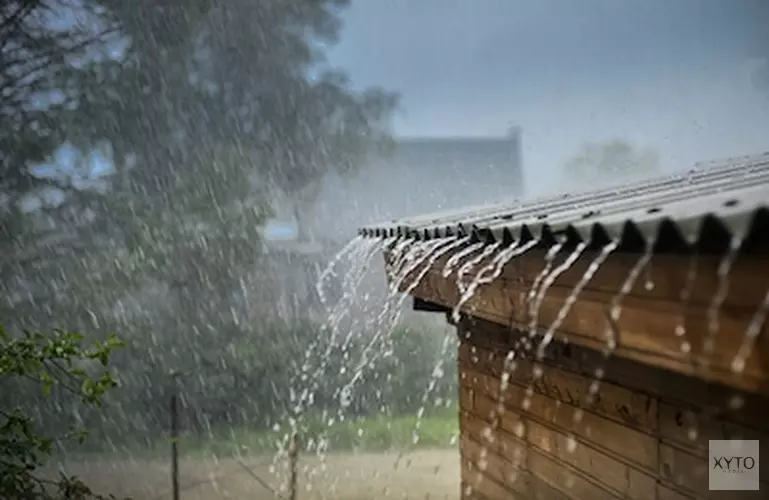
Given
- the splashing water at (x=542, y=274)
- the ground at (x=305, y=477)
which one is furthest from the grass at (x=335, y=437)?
the splashing water at (x=542, y=274)

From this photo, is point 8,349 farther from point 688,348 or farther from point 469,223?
point 688,348

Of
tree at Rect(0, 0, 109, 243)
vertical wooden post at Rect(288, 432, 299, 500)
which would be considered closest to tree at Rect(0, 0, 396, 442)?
tree at Rect(0, 0, 109, 243)

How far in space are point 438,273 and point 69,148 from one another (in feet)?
17.5

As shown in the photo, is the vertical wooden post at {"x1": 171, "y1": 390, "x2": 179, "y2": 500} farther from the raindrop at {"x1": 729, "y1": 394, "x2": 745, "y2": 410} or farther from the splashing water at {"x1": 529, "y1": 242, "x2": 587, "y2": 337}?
the raindrop at {"x1": 729, "y1": 394, "x2": 745, "y2": 410}

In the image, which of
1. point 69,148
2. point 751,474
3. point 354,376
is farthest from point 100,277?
point 751,474

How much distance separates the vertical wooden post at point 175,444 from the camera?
18.0 ft

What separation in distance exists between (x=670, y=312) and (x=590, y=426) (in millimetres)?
646

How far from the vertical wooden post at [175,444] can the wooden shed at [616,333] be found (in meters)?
3.81

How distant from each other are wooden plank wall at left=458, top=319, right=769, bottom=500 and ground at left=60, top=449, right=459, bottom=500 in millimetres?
3122

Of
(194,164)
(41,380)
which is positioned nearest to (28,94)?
(194,164)

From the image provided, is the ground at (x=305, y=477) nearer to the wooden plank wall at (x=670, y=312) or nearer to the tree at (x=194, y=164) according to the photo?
the tree at (x=194, y=164)

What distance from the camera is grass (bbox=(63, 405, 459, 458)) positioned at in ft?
20.1

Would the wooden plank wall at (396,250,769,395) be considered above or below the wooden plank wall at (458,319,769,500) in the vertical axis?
above

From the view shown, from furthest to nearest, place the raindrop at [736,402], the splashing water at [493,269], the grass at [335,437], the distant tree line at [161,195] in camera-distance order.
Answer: the distant tree line at [161,195] → the grass at [335,437] → the splashing water at [493,269] → the raindrop at [736,402]
